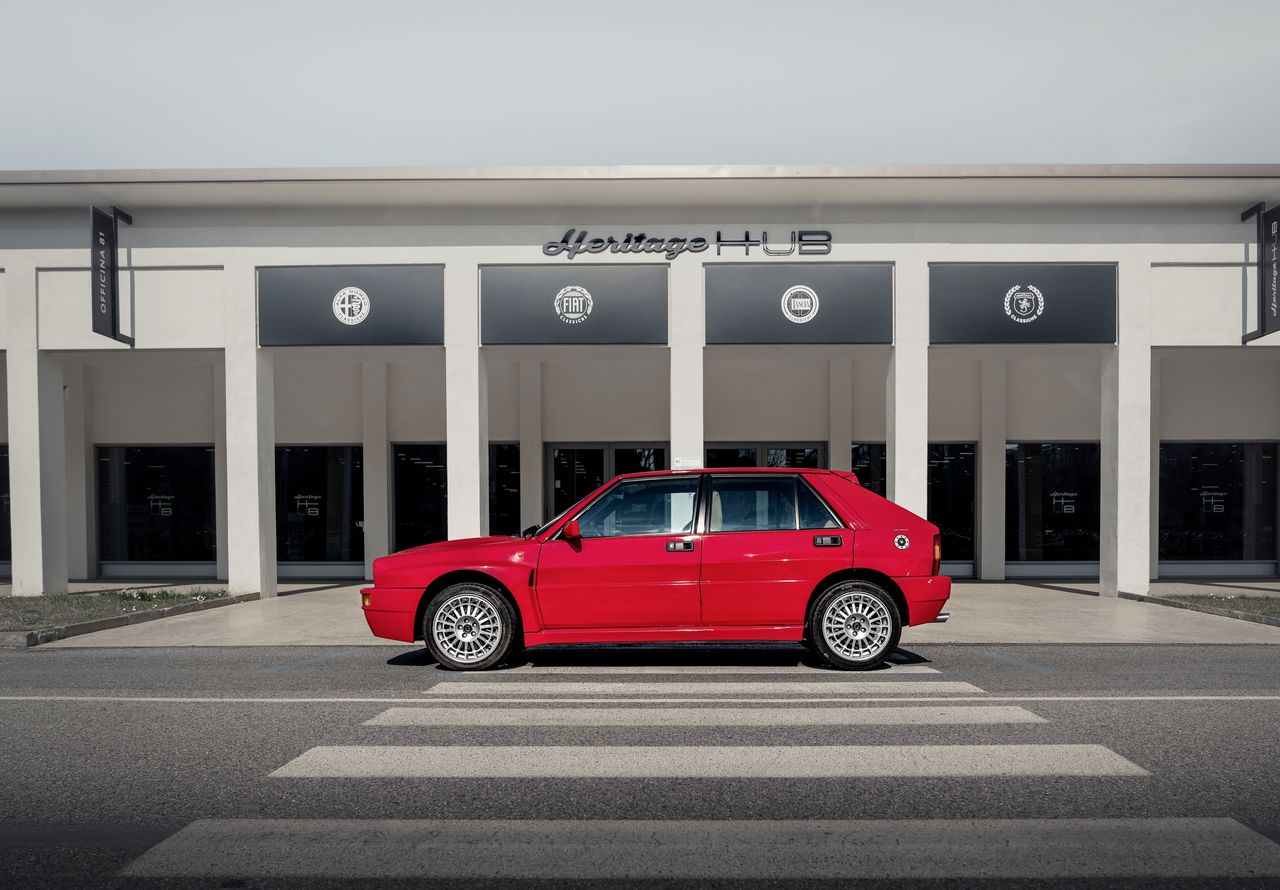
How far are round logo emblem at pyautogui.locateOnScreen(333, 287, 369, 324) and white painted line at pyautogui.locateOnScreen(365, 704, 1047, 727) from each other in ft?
29.8

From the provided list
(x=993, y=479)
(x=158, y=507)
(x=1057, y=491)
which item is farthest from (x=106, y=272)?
(x=1057, y=491)

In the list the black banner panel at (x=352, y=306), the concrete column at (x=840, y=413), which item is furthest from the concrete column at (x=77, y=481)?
the concrete column at (x=840, y=413)

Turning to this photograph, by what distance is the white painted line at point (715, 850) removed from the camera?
3.69 m

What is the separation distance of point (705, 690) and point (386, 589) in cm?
292

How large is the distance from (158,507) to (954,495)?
15.0 meters

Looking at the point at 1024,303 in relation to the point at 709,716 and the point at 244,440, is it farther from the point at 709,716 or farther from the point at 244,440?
the point at 244,440

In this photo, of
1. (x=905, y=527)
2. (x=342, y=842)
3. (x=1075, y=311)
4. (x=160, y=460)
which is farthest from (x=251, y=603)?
(x=1075, y=311)

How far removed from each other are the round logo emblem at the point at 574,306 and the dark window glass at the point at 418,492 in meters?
4.63

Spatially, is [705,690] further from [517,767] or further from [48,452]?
[48,452]

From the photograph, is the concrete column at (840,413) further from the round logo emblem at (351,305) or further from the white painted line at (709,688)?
the white painted line at (709,688)

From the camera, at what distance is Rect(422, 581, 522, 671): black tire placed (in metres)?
8.12

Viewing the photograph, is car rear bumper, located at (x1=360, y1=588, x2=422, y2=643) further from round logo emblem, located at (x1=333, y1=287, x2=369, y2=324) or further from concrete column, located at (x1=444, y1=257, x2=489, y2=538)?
round logo emblem, located at (x1=333, y1=287, x2=369, y2=324)

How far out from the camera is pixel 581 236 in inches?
567

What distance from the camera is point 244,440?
14406 mm
